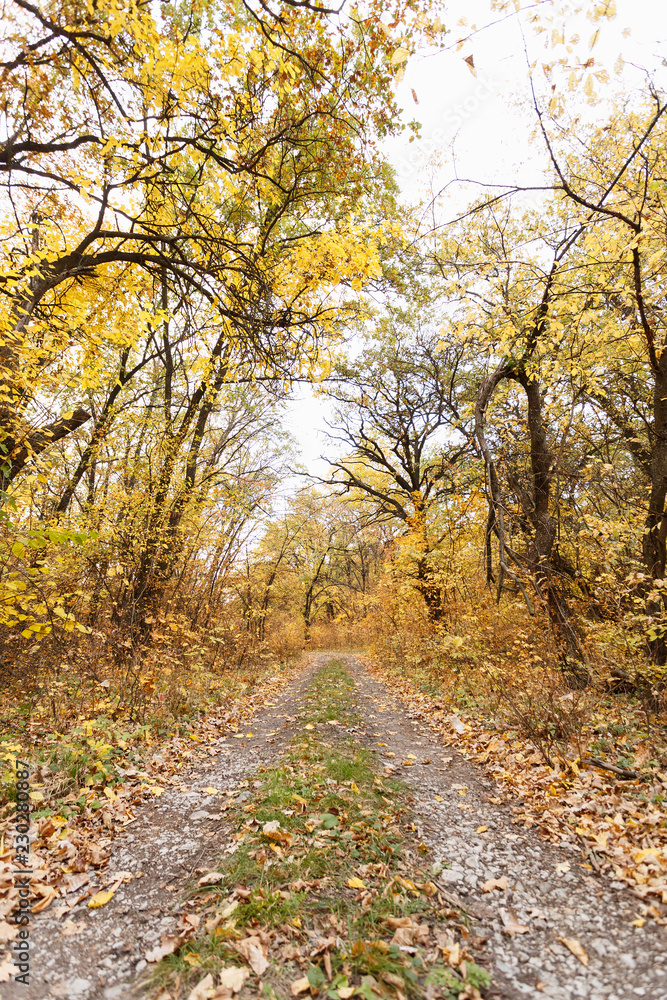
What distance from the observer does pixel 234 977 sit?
2189mm

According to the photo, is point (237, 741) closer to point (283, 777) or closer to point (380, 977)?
point (283, 777)

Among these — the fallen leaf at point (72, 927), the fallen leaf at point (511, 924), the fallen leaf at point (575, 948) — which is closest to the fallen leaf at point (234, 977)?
the fallen leaf at point (72, 927)

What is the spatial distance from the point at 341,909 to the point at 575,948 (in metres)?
1.38

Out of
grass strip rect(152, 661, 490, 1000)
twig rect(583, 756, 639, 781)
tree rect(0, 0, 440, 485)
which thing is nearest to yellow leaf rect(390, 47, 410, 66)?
tree rect(0, 0, 440, 485)

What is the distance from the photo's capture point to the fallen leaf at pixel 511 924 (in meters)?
2.59

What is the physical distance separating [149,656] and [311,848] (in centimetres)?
471

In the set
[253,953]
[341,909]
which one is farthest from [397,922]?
[253,953]

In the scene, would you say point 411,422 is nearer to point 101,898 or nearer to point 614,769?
point 614,769

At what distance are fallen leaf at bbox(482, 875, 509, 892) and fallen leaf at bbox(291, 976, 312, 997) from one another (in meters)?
1.46

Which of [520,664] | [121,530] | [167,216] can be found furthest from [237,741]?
[167,216]

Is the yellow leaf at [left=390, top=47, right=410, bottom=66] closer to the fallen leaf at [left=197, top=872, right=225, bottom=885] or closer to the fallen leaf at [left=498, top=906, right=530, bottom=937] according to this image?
the fallen leaf at [left=498, top=906, right=530, bottom=937]

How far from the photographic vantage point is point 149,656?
7.04 m

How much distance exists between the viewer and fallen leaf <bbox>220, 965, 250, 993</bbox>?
214 centimetres

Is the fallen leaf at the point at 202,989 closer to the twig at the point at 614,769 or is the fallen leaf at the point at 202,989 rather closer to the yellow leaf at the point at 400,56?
the twig at the point at 614,769
